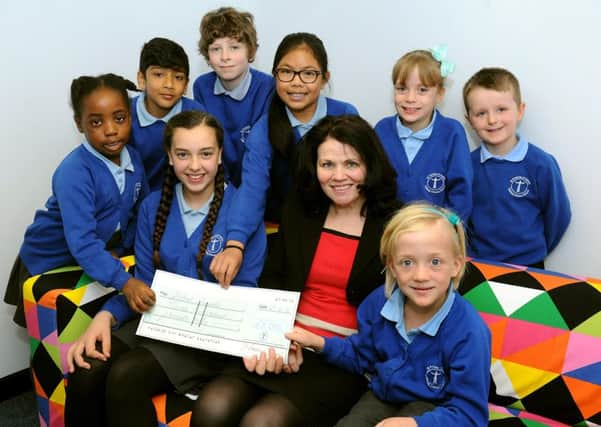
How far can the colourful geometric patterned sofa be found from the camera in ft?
5.52

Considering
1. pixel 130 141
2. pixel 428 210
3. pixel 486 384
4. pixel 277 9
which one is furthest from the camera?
pixel 277 9

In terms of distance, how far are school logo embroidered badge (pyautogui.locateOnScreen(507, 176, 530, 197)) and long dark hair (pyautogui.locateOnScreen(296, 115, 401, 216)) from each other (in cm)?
50

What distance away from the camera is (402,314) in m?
1.59

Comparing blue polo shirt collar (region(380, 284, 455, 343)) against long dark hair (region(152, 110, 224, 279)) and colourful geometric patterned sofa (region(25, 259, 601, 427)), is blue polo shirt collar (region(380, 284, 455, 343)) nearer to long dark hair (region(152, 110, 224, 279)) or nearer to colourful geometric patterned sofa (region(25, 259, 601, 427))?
colourful geometric patterned sofa (region(25, 259, 601, 427))

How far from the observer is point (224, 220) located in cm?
196

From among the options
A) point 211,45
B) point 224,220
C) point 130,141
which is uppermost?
point 211,45

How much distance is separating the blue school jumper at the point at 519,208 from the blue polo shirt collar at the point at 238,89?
2.96ft

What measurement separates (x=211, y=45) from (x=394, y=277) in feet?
3.90

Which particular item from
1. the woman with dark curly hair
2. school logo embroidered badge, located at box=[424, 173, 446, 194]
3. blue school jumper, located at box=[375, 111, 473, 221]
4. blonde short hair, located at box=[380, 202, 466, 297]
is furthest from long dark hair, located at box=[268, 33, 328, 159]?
blonde short hair, located at box=[380, 202, 466, 297]

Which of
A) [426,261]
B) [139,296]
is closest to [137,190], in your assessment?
[139,296]

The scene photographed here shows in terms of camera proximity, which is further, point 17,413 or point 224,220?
point 17,413

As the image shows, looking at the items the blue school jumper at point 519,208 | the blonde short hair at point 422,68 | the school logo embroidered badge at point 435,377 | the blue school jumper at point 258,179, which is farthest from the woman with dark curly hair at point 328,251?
the blue school jumper at point 519,208

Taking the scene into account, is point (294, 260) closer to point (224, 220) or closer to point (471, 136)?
point (224, 220)

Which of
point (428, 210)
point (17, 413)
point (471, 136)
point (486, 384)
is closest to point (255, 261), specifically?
point (428, 210)
